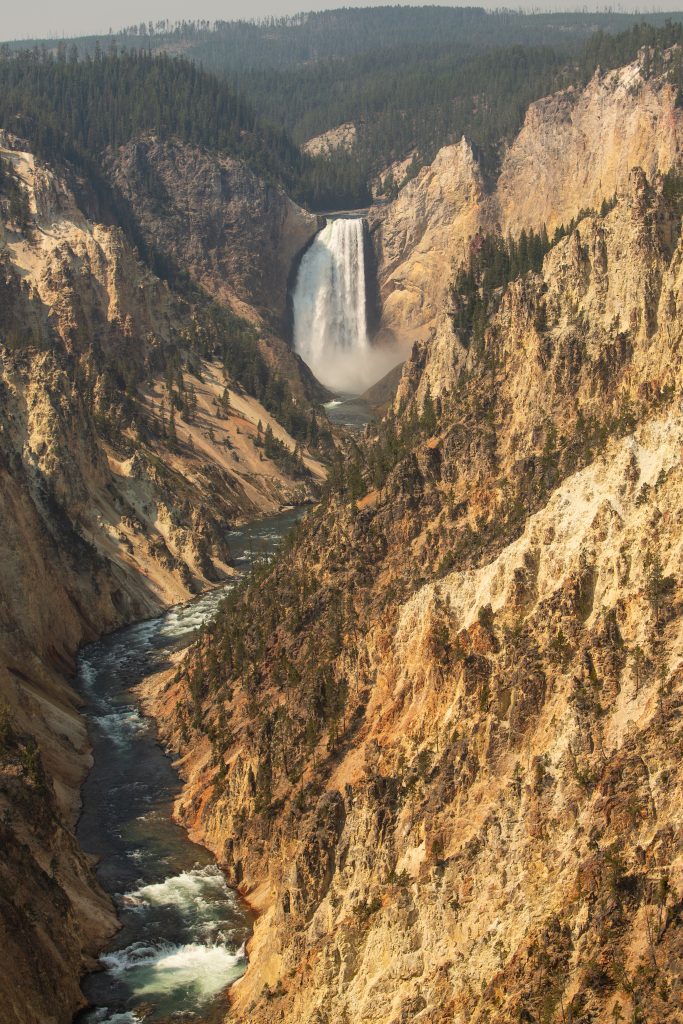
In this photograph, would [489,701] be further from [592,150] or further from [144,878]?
[592,150]

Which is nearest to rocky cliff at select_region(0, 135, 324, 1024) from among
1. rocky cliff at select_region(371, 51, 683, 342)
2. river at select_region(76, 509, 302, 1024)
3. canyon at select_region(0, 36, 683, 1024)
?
canyon at select_region(0, 36, 683, 1024)

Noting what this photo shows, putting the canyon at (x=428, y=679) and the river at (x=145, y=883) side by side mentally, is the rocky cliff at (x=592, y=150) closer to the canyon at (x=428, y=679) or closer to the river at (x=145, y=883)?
the canyon at (x=428, y=679)

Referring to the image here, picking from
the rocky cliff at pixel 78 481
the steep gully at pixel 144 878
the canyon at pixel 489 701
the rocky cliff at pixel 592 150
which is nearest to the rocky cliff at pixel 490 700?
the canyon at pixel 489 701

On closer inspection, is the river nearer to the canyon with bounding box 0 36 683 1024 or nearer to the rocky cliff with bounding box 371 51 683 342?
the canyon with bounding box 0 36 683 1024

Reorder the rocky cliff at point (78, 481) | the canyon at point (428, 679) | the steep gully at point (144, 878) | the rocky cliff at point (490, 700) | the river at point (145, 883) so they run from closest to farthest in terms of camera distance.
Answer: the rocky cliff at point (490, 700), the canyon at point (428, 679), the river at point (145, 883), the steep gully at point (144, 878), the rocky cliff at point (78, 481)

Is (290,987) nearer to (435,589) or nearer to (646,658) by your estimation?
(646,658)

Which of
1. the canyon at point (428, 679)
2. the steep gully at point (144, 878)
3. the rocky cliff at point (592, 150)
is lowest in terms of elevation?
the steep gully at point (144, 878)

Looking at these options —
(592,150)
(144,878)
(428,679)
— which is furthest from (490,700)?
(592,150)
